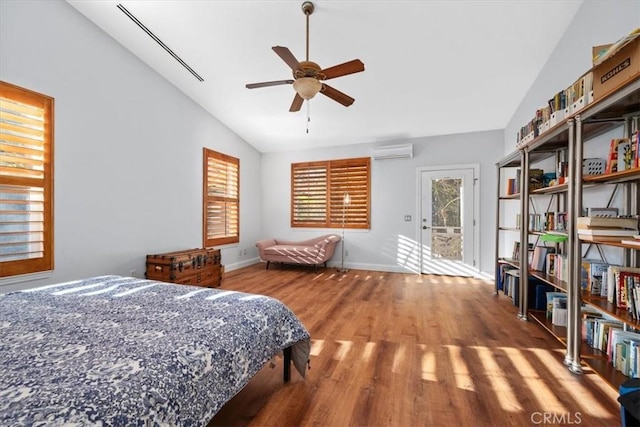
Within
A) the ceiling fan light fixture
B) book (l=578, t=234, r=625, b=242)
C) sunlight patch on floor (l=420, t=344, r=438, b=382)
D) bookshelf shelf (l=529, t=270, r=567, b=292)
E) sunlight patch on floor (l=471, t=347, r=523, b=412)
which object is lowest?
sunlight patch on floor (l=420, t=344, r=438, b=382)

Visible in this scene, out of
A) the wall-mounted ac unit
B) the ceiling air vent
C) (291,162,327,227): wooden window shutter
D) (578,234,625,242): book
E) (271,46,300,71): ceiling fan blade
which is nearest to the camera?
(578,234,625,242): book

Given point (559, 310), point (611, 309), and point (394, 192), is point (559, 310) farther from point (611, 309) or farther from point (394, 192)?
point (394, 192)

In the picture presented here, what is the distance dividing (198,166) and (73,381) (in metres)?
4.27

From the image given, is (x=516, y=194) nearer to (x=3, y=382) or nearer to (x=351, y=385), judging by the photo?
(x=351, y=385)

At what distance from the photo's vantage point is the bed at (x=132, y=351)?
2.75 feet

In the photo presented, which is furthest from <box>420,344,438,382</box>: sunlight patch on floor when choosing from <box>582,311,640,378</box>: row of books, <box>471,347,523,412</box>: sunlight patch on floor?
<box>582,311,640,378</box>: row of books

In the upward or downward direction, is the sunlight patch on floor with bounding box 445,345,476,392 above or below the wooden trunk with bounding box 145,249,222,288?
below

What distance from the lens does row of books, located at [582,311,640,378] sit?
5.51 ft

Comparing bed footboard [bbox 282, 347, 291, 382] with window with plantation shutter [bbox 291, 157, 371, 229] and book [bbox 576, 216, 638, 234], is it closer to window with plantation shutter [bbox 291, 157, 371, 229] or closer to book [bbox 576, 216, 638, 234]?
book [bbox 576, 216, 638, 234]

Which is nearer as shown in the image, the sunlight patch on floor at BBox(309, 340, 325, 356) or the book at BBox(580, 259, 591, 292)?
the book at BBox(580, 259, 591, 292)

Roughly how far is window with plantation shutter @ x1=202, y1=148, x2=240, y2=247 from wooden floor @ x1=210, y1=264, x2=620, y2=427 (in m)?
2.57

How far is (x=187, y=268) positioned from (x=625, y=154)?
4447 millimetres

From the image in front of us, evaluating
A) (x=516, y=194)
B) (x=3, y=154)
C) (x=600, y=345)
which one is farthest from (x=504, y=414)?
(x=3, y=154)

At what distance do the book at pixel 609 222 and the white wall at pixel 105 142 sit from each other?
468cm
